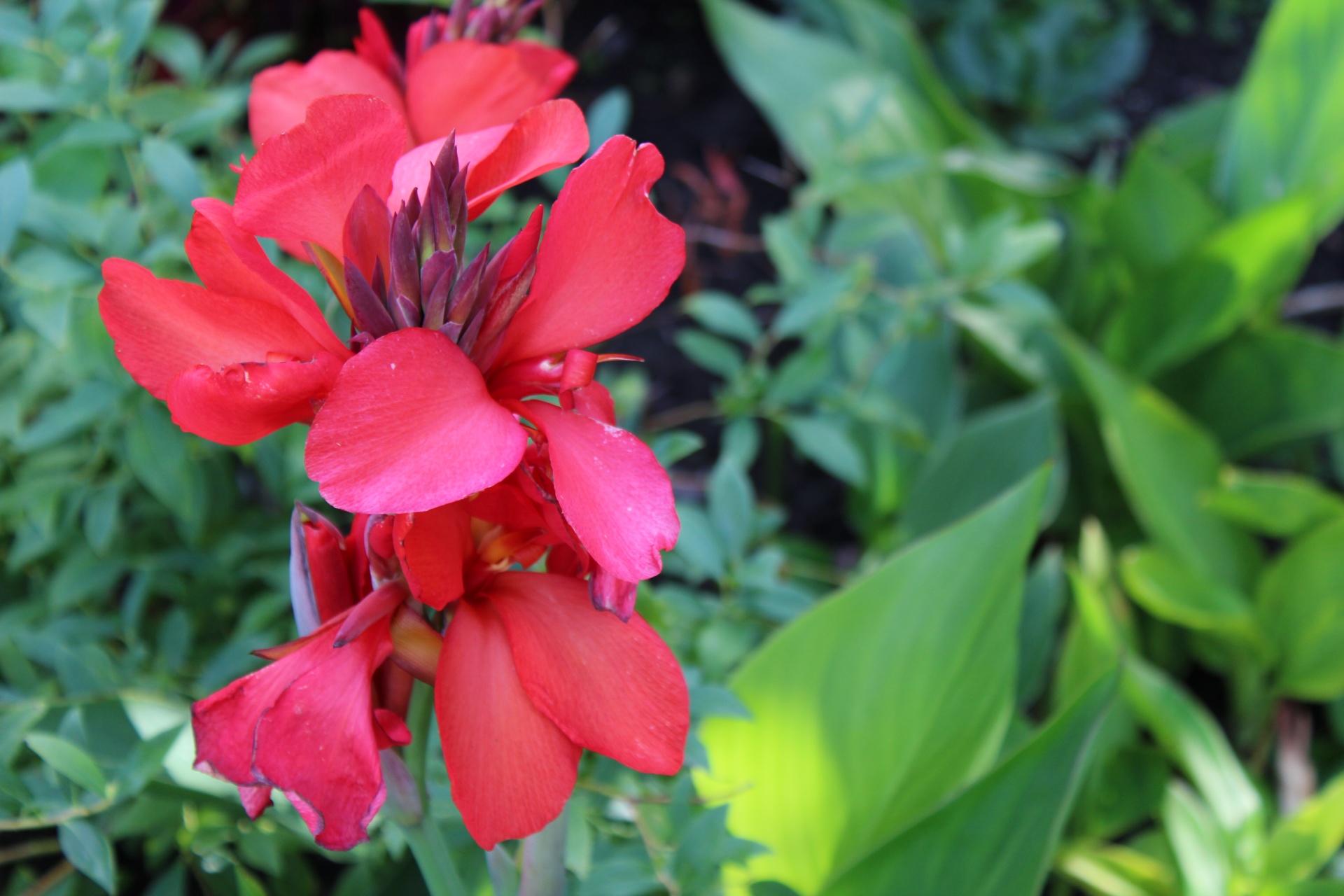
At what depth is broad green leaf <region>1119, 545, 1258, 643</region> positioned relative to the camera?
1191 mm

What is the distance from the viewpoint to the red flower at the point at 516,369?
0.96 feet

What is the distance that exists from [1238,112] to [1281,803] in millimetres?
969

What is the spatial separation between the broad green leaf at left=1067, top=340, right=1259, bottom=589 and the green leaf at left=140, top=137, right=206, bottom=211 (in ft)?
3.23

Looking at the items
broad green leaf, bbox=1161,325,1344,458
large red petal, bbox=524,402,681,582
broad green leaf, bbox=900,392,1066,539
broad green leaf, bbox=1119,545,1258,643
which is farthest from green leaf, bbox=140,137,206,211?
broad green leaf, bbox=1161,325,1344,458

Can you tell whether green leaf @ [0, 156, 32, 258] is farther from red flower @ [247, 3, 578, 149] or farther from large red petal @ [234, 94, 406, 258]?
large red petal @ [234, 94, 406, 258]

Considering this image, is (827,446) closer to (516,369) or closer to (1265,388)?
(516,369)

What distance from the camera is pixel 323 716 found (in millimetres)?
333

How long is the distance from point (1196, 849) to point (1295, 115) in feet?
3.43

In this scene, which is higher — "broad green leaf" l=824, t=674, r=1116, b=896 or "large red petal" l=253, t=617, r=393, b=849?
"large red petal" l=253, t=617, r=393, b=849

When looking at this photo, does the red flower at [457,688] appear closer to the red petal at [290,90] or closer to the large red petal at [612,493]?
the large red petal at [612,493]

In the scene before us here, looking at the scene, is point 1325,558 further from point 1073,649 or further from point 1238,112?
point 1238,112

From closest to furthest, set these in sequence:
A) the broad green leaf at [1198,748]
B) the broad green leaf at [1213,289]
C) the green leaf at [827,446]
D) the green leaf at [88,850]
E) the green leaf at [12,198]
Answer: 1. the green leaf at [88,850]
2. the green leaf at [12,198]
3. the green leaf at [827,446]
4. the broad green leaf at [1198,748]
5. the broad green leaf at [1213,289]

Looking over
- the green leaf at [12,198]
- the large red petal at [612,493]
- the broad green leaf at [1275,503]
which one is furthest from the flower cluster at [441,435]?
the broad green leaf at [1275,503]

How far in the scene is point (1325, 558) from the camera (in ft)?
3.91
